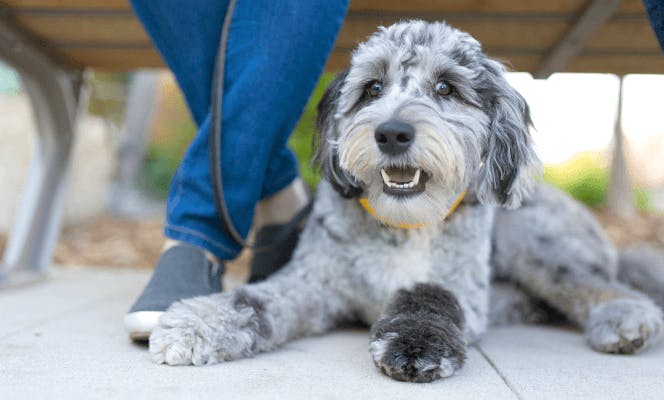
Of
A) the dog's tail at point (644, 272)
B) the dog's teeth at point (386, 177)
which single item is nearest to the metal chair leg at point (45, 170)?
the dog's teeth at point (386, 177)

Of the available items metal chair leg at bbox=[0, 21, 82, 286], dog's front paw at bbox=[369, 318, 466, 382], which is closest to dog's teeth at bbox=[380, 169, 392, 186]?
dog's front paw at bbox=[369, 318, 466, 382]

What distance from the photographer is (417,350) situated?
1.71m

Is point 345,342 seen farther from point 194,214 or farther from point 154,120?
point 154,120

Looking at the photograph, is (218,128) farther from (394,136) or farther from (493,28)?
(493,28)

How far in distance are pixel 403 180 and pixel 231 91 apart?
2.31 feet

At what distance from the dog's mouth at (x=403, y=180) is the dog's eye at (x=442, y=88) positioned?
282 mm

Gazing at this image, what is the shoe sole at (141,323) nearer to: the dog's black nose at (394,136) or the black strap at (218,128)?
the black strap at (218,128)

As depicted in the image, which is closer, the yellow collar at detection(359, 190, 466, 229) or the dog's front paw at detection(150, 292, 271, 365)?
the dog's front paw at detection(150, 292, 271, 365)

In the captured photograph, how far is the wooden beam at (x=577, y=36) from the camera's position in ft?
8.55

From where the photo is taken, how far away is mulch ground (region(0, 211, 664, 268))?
4633 millimetres

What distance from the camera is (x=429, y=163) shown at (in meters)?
1.84

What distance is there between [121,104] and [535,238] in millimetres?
8225

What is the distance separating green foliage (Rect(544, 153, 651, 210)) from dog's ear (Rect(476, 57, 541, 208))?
178 inches

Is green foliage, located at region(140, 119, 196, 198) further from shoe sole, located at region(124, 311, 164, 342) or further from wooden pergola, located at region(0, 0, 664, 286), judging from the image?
shoe sole, located at region(124, 311, 164, 342)
